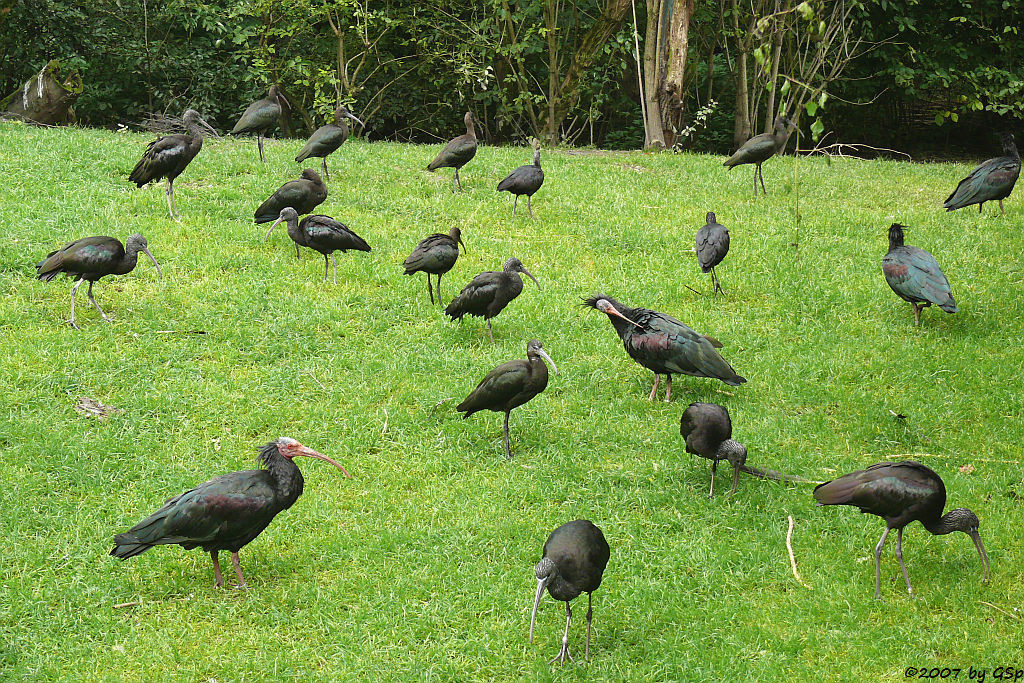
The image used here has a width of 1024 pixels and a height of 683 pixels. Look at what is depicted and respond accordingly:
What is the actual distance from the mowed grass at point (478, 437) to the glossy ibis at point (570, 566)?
0.44m

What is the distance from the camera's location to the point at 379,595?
5633 millimetres

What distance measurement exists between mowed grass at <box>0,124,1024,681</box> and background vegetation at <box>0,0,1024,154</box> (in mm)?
6222

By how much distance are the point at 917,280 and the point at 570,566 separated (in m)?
5.65

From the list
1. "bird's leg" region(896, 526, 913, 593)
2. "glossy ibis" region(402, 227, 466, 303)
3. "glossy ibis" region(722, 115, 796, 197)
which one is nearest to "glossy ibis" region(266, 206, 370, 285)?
"glossy ibis" region(402, 227, 466, 303)

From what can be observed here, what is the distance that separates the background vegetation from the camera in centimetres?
1781

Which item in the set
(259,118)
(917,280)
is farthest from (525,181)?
(917,280)

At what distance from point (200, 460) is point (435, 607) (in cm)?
244

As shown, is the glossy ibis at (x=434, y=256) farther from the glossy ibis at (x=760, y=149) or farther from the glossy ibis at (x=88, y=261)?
the glossy ibis at (x=760, y=149)

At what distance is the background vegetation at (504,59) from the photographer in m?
17.8

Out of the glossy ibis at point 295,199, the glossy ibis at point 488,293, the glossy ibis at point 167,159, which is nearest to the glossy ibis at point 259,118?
the glossy ibis at point 167,159

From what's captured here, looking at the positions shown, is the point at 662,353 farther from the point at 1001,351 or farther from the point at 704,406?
the point at 1001,351

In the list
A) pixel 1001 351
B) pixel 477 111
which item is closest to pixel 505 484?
pixel 1001 351

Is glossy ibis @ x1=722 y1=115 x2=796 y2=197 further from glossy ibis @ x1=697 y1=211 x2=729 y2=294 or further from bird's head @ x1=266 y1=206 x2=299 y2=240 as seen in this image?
bird's head @ x1=266 y1=206 x2=299 y2=240

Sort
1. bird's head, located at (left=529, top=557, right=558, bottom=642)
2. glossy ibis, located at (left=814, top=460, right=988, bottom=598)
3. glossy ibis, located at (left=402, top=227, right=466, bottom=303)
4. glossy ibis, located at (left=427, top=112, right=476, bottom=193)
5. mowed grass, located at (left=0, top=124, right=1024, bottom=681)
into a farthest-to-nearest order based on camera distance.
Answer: glossy ibis, located at (left=427, top=112, right=476, bottom=193)
glossy ibis, located at (left=402, top=227, right=466, bottom=303)
glossy ibis, located at (left=814, top=460, right=988, bottom=598)
mowed grass, located at (left=0, top=124, right=1024, bottom=681)
bird's head, located at (left=529, top=557, right=558, bottom=642)
